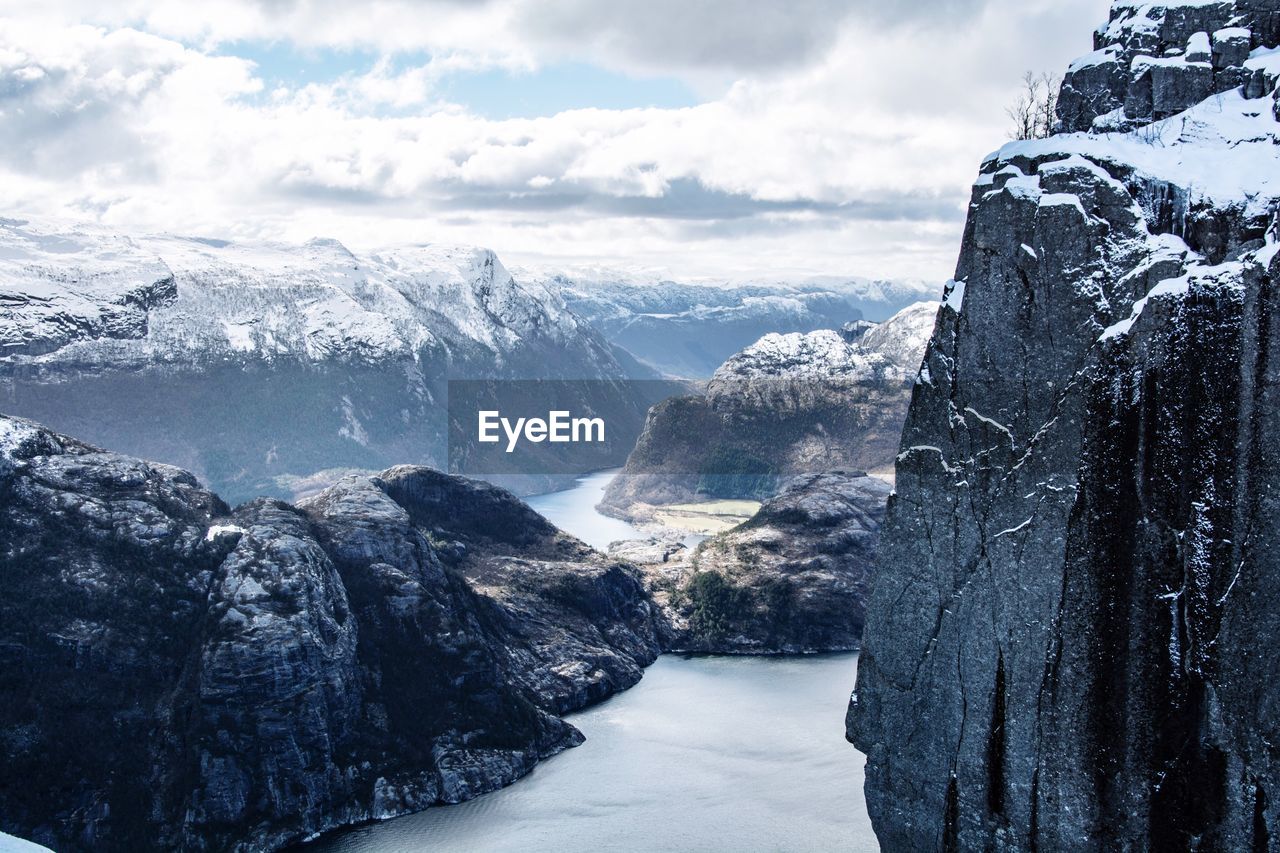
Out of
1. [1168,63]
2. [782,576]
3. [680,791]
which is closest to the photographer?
[1168,63]

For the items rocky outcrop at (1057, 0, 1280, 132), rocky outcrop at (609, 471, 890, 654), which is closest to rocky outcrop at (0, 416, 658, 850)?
rocky outcrop at (609, 471, 890, 654)

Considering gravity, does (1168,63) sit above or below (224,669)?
above

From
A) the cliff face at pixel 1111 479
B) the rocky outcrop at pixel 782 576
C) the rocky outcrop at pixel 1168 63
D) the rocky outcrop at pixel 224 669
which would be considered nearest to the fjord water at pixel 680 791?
the rocky outcrop at pixel 224 669

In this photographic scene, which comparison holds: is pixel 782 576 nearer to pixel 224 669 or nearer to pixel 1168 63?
pixel 224 669

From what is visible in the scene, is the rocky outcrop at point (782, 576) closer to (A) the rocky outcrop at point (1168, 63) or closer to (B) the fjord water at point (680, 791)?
(B) the fjord water at point (680, 791)

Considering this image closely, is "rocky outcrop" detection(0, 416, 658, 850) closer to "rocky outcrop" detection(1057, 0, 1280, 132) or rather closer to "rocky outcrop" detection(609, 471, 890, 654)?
"rocky outcrop" detection(609, 471, 890, 654)

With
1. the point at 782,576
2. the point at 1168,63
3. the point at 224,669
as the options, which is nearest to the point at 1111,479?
the point at 1168,63
